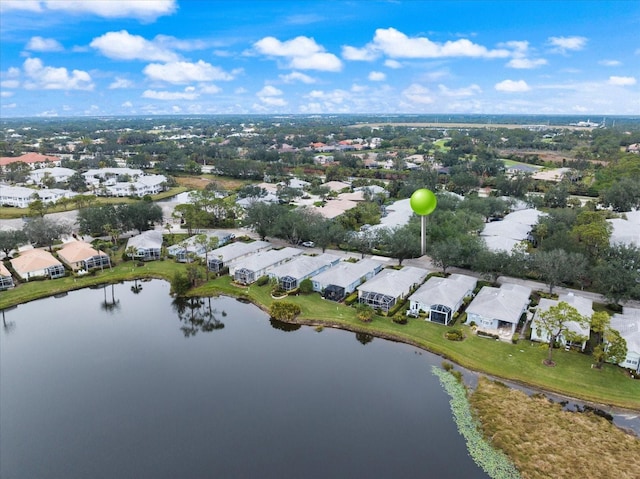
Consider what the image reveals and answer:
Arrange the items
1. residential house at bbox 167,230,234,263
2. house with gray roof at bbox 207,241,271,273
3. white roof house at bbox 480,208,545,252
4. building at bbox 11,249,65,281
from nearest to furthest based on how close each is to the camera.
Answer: building at bbox 11,249,65,281 < house with gray roof at bbox 207,241,271,273 < white roof house at bbox 480,208,545,252 < residential house at bbox 167,230,234,263

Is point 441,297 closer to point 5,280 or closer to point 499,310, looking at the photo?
point 499,310

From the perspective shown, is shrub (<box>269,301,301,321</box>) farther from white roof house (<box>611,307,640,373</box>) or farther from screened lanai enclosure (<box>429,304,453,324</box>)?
white roof house (<box>611,307,640,373</box>)

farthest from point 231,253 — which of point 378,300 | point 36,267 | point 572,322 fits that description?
point 572,322

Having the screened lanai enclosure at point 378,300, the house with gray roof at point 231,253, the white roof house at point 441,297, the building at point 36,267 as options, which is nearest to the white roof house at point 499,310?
the white roof house at point 441,297

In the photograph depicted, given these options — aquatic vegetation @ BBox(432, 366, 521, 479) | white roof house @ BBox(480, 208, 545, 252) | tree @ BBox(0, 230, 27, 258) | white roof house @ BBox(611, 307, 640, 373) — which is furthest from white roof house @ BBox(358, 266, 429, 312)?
tree @ BBox(0, 230, 27, 258)

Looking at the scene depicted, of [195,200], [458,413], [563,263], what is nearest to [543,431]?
[458,413]
